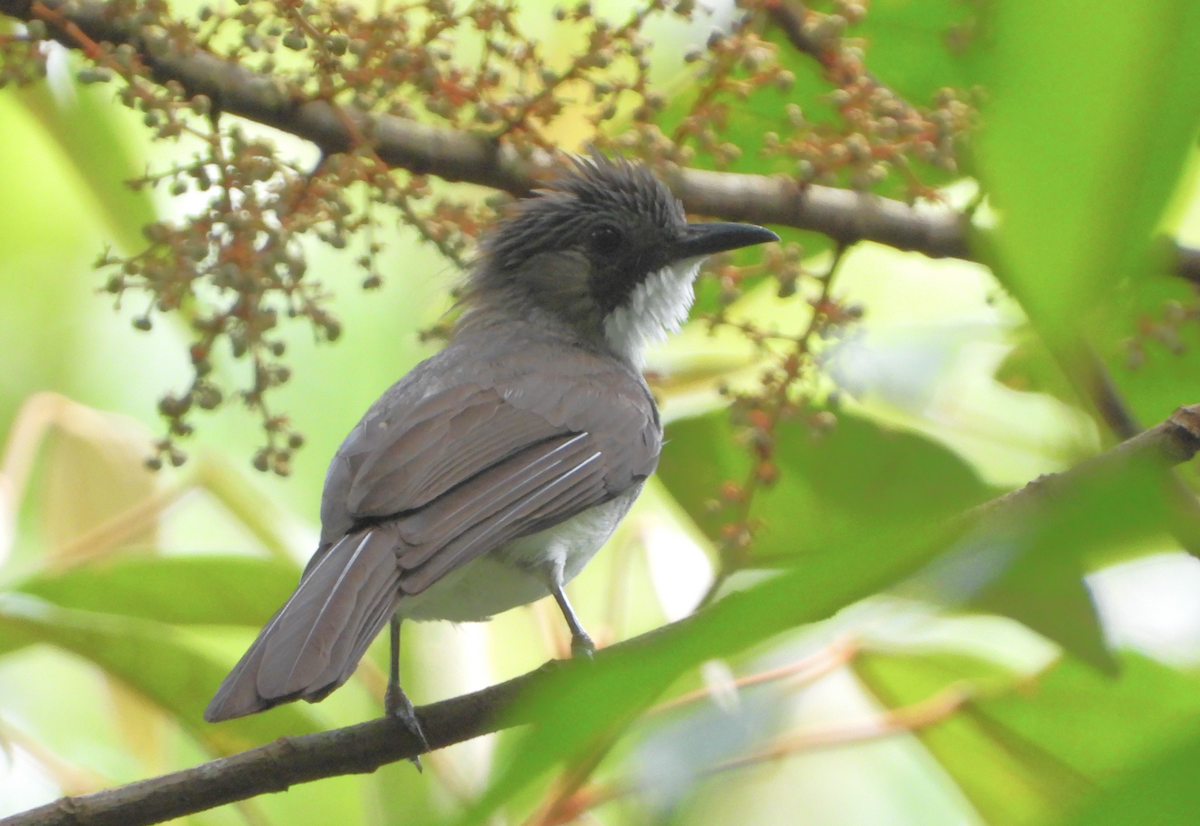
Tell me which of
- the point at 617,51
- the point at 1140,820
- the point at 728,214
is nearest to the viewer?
the point at 1140,820

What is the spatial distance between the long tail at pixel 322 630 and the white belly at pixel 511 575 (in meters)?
0.42

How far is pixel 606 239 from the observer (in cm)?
390

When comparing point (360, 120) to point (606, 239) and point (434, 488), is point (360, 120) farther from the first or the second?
point (606, 239)

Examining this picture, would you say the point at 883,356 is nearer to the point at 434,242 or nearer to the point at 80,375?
the point at 434,242

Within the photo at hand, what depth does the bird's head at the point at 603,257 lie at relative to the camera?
3742 millimetres

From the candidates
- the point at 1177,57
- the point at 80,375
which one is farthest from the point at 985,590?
the point at 80,375

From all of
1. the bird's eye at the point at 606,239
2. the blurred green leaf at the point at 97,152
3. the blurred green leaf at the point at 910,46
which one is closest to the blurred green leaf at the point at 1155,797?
the blurred green leaf at the point at 910,46

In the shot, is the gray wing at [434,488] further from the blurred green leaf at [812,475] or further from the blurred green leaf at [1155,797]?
the blurred green leaf at [1155,797]

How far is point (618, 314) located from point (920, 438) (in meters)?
1.33

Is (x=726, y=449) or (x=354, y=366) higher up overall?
(x=726, y=449)

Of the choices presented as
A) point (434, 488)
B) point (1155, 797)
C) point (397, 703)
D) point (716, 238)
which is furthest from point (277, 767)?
point (1155, 797)

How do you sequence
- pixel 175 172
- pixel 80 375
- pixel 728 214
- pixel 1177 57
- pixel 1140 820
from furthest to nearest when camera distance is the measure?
pixel 80 375
pixel 728 214
pixel 175 172
pixel 1177 57
pixel 1140 820

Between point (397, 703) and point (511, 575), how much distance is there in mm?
449

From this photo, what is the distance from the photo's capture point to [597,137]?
2.85 metres
